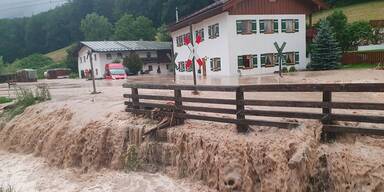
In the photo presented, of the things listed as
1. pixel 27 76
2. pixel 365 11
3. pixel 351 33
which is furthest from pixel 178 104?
pixel 27 76

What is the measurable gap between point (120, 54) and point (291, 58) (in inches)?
1302

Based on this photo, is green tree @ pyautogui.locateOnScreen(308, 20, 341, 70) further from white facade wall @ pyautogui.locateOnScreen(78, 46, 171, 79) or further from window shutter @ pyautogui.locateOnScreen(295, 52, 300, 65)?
white facade wall @ pyautogui.locateOnScreen(78, 46, 171, 79)

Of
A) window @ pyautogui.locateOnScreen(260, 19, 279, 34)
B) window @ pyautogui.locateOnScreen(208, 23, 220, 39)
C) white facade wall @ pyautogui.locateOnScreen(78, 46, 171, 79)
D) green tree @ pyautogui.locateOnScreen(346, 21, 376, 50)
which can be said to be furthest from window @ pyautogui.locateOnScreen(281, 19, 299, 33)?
white facade wall @ pyautogui.locateOnScreen(78, 46, 171, 79)

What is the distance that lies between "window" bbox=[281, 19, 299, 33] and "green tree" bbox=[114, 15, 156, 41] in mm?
57778

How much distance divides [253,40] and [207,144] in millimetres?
25031

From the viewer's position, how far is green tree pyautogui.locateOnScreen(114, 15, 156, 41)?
87250 mm

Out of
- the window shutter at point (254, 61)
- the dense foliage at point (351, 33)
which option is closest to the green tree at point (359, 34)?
the dense foliage at point (351, 33)

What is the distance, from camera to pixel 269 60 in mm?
33656

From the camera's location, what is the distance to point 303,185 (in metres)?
7.29

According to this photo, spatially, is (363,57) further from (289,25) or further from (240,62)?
(240,62)

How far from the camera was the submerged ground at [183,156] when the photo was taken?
23.8 ft

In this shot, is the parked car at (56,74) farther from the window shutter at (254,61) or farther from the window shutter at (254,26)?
the window shutter at (254,26)

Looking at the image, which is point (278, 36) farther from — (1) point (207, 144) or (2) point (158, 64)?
(2) point (158, 64)

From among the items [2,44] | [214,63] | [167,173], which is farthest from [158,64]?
[2,44]
